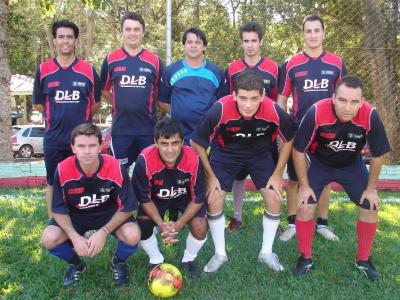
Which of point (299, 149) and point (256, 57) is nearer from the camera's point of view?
point (299, 149)

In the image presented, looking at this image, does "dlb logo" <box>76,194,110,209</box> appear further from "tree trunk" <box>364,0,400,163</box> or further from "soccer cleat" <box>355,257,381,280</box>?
"tree trunk" <box>364,0,400,163</box>

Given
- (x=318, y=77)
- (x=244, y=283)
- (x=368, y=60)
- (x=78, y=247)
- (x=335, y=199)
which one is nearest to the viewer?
(x=78, y=247)

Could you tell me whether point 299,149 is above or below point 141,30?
below

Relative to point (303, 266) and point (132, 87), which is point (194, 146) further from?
point (303, 266)

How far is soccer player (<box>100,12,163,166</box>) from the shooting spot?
13.9 ft

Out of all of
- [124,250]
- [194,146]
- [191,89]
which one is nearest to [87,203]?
[124,250]

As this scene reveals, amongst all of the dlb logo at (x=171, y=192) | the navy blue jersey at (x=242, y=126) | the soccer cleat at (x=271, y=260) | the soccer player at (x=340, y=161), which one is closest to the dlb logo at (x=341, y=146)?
the soccer player at (x=340, y=161)

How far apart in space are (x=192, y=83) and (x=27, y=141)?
17.1m

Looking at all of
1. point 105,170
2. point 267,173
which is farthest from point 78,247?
point 267,173

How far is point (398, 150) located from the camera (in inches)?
320

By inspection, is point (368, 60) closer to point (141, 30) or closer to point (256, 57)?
point (256, 57)

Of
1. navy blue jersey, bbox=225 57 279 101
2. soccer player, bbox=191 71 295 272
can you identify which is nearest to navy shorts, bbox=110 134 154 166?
soccer player, bbox=191 71 295 272

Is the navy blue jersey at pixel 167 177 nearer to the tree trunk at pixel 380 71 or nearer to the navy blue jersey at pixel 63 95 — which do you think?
the navy blue jersey at pixel 63 95

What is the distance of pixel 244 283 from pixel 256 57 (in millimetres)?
2164
